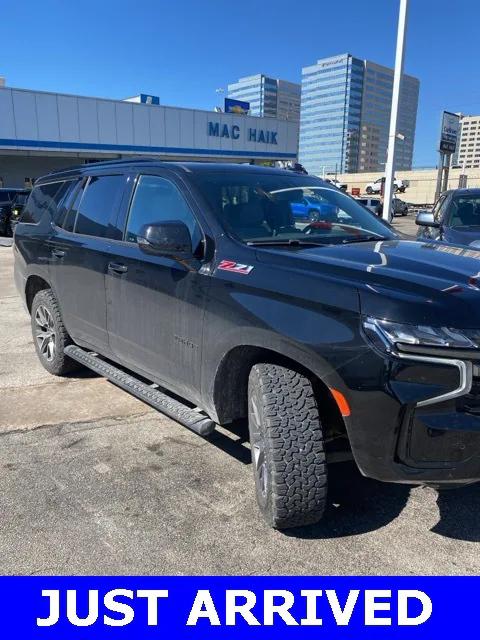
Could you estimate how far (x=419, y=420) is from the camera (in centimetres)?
232

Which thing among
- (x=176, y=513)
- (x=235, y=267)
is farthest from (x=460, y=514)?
(x=235, y=267)

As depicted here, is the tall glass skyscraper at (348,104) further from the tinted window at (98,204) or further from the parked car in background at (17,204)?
the tinted window at (98,204)

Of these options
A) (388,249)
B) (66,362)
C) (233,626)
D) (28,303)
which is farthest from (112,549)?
(28,303)

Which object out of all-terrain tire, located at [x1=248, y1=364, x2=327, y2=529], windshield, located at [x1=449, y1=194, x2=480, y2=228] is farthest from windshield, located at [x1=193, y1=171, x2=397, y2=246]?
windshield, located at [x1=449, y1=194, x2=480, y2=228]

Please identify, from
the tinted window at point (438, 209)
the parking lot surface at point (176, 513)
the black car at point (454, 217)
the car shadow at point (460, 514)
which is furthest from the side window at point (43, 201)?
the tinted window at point (438, 209)

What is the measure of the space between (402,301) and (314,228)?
1.36 m

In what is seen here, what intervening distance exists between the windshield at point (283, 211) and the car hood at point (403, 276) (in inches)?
11.2

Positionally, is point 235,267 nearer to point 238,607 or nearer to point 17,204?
point 238,607

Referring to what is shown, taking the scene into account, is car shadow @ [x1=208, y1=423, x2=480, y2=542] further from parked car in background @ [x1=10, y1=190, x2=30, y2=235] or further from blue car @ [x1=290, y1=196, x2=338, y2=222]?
parked car in background @ [x1=10, y1=190, x2=30, y2=235]

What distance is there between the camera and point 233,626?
2301 mm

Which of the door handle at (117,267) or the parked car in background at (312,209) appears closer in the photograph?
the parked car in background at (312,209)

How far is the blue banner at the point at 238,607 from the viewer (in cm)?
228

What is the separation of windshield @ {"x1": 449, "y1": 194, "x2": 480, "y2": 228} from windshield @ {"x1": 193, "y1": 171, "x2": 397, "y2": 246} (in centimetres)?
416

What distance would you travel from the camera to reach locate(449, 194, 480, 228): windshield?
7.70 meters
